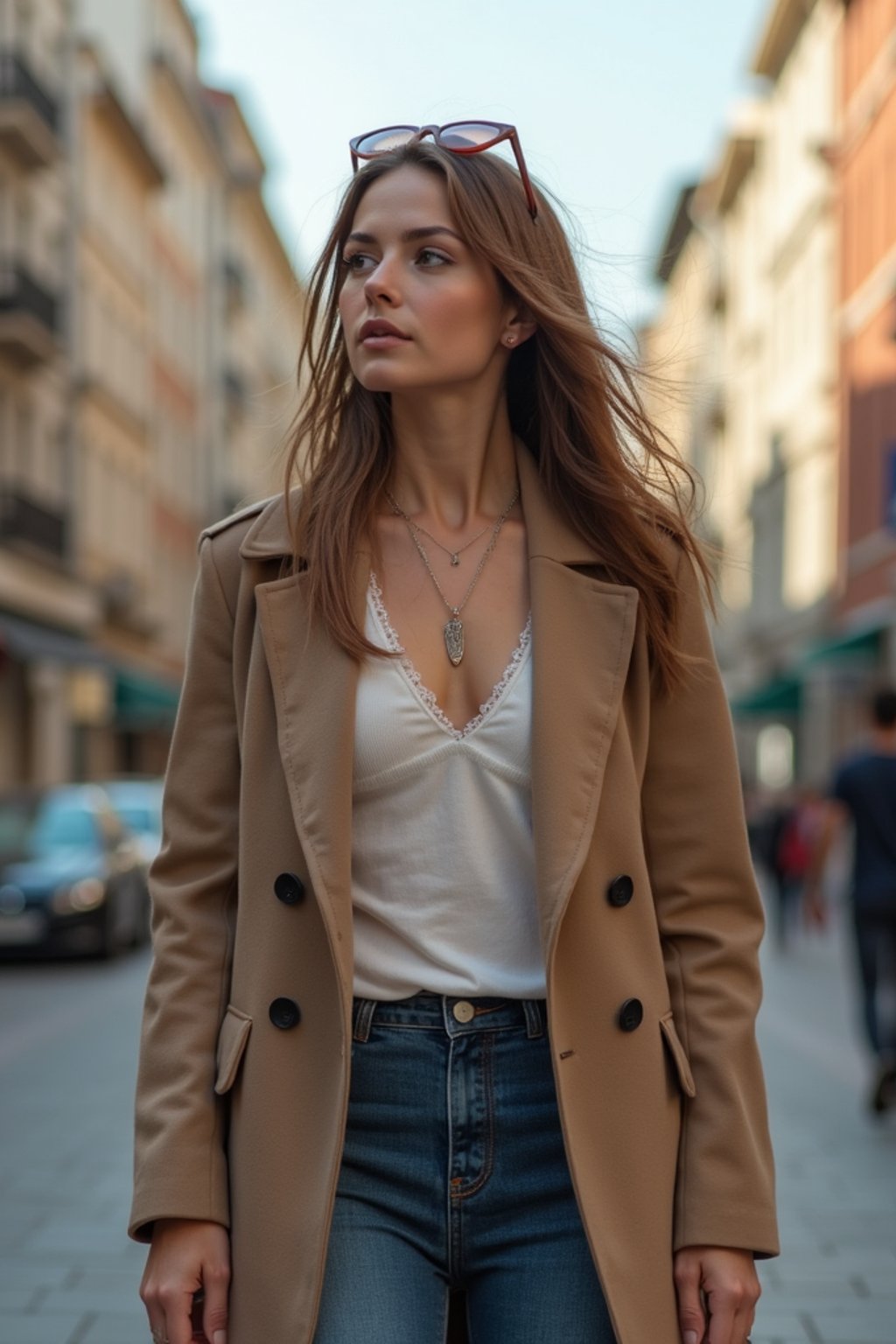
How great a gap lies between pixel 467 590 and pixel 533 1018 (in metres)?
0.53

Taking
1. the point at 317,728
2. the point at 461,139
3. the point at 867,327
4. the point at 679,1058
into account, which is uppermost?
the point at 867,327

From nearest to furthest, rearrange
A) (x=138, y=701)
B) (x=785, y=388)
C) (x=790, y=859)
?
(x=790, y=859)
(x=138, y=701)
(x=785, y=388)

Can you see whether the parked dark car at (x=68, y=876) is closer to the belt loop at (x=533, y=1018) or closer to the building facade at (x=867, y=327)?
the building facade at (x=867, y=327)

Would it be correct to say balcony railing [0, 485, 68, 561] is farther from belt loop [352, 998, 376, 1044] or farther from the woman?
belt loop [352, 998, 376, 1044]

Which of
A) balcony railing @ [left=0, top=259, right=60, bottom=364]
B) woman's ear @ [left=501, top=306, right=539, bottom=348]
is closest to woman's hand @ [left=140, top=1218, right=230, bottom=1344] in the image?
woman's ear @ [left=501, top=306, right=539, bottom=348]

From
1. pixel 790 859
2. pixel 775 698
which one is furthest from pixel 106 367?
pixel 790 859

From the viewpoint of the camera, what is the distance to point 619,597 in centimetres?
243

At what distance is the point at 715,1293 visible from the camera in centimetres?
226

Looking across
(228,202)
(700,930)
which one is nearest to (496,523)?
(700,930)

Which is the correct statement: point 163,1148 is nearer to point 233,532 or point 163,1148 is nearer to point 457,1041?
point 457,1041

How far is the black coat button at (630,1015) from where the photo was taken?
2.30 metres

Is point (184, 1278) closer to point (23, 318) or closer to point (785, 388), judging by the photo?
point (23, 318)

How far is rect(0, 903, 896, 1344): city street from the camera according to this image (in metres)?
5.41

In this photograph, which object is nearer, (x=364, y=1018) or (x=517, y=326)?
(x=364, y=1018)
